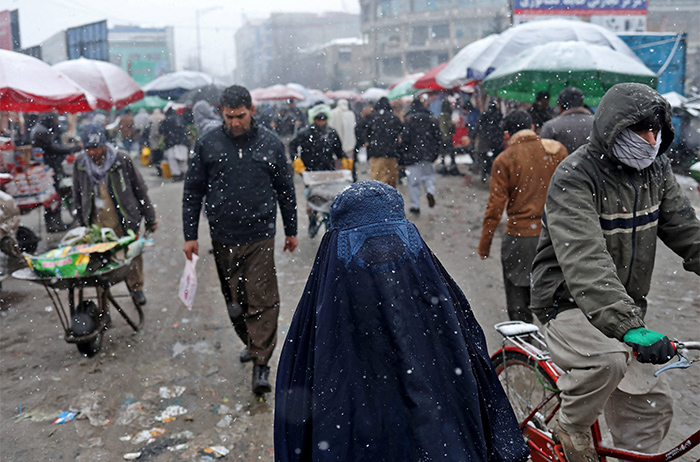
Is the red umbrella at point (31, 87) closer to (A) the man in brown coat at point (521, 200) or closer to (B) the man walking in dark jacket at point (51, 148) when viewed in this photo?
(B) the man walking in dark jacket at point (51, 148)

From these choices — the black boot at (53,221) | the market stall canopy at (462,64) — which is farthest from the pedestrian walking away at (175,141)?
the market stall canopy at (462,64)

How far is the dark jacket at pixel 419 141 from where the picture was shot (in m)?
10.5

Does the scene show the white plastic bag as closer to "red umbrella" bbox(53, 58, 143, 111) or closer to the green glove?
the green glove

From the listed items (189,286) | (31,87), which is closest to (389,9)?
(31,87)

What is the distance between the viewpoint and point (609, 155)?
8.30 ft

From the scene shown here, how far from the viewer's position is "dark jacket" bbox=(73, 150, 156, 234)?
5.93 metres

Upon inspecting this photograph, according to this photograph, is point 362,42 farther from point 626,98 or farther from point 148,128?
point 626,98

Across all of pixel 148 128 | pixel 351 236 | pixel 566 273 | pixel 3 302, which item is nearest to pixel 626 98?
pixel 566 273

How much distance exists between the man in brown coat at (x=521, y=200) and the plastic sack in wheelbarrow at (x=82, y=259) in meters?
3.13

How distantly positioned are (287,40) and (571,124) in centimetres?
8379

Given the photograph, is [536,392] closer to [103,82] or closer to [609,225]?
[609,225]

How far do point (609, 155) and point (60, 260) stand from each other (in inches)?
162

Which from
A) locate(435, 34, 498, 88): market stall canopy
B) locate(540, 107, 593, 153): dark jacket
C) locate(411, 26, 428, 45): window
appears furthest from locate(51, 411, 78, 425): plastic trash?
locate(411, 26, 428, 45): window

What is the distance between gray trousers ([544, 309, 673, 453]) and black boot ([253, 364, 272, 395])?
2289 mm
